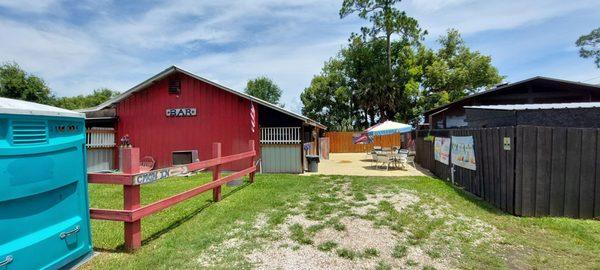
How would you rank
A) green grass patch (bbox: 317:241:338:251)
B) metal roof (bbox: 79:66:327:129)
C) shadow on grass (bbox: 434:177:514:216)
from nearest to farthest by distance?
green grass patch (bbox: 317:241:338:251)
shadow on grass (bbox: 434:177:514:216)
metal roof (bbox: 79:66:327:129)

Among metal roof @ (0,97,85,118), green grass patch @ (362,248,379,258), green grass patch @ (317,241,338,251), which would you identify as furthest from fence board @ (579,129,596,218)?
metal roof @ (0,97,85,118)

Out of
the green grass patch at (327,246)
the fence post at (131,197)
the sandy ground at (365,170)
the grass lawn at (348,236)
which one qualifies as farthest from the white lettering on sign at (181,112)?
the green grass patch at (327,246)

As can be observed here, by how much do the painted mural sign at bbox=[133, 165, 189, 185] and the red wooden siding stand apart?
805 centimetres

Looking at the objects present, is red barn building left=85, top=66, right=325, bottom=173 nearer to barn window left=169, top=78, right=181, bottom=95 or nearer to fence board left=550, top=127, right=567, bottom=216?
barn window left=169, top=78, right=181, bottom=95

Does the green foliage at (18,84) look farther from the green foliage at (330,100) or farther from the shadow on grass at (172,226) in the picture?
the shadow on grass at (172,226)

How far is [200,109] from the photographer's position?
14.0 metres

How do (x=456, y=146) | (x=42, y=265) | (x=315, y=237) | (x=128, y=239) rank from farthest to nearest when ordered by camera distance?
1. (x=456, y=146)
2. (x=315, y=237)
3. (x=128, y=239)
4. (x=42, y=265)

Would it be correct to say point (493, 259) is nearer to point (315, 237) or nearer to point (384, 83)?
point (315, 237)

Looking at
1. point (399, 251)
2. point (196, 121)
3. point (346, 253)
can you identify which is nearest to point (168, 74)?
point (196, 121)

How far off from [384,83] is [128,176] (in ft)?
98.9

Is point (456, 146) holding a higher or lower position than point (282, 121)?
lower

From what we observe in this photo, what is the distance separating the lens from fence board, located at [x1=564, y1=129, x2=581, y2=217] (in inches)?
237

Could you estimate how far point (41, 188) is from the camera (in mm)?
3150

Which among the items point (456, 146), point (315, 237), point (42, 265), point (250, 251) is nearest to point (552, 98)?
point (456, 146)
